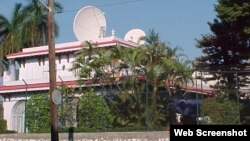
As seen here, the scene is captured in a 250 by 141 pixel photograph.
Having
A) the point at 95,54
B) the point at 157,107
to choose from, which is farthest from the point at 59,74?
the point at 157,107

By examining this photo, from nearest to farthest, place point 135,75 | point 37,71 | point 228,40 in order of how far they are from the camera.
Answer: point 135,75 < point 228,40 < point 37,71

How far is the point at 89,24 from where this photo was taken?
144ft

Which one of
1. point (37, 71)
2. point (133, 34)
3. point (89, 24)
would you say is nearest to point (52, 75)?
Answer: point (89, 24)

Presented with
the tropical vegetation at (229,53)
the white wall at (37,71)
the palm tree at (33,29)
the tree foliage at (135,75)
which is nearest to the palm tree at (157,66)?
the tree foliage at (135,75)

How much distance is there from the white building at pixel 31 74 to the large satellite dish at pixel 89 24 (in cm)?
102

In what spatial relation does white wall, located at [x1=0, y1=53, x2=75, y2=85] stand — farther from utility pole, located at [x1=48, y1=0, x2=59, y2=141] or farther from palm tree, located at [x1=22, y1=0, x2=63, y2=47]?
utility pole, located at [x1=48, y1=0, x2=59, y2=141]

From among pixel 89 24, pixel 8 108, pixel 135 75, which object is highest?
pixel 89 24

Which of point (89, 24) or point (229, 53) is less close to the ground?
point (89, 24)

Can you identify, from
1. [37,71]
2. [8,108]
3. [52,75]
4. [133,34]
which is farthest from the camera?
[133,34]

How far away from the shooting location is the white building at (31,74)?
126 feet

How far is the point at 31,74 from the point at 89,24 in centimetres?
654

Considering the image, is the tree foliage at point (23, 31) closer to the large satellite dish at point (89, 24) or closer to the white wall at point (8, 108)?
the large satellite dish at point (89, 24)

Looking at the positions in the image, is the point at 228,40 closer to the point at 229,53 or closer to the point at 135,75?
the point at 229,53

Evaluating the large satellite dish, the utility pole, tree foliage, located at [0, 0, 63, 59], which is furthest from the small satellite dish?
the utility pole
